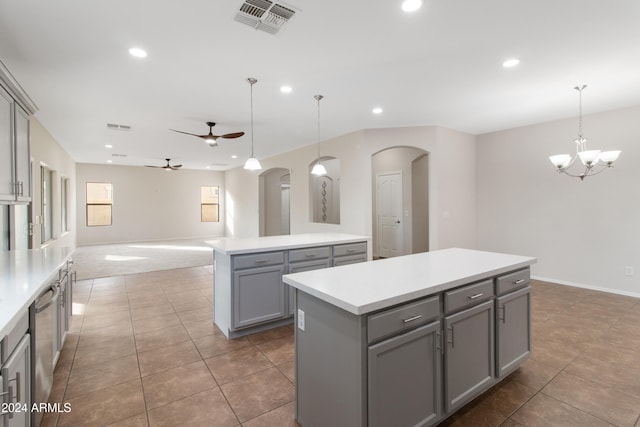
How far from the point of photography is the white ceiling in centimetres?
219

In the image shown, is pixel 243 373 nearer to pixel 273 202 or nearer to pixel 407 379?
pixel 407 379

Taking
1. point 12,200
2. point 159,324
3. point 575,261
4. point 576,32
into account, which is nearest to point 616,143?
point 575,261

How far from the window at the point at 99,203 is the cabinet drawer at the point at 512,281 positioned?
1184 centimetres

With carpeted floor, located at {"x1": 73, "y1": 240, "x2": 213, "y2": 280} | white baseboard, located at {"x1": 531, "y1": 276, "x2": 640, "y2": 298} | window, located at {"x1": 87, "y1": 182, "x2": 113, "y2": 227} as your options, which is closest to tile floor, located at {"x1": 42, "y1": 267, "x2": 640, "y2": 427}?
white baseboard, located at {"x1": 531, "y1": 276, "x2": 640, "y2": 298}

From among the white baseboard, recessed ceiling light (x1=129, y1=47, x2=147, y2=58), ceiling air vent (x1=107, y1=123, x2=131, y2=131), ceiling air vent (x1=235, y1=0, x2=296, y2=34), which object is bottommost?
the white baseboard

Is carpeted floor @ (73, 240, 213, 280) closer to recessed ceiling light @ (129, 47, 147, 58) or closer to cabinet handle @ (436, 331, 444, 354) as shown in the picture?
recessed ceiling light @ (129, 47, 147, 58)

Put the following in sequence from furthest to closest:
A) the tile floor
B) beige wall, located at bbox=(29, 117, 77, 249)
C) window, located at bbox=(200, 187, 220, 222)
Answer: window, located at bbox=(200, 187, 220, 222) < beige wall, located at bbox=(29, 117, 77, 249) < the tile floor

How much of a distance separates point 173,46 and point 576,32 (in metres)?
3.35

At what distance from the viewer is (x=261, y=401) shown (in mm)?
2119

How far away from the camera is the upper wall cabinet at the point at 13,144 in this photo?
2389mm

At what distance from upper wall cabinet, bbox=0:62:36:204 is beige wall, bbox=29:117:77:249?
2.79 feet

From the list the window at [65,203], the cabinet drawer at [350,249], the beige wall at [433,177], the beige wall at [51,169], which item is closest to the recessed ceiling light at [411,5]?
the cabinet drawer at [350,249]

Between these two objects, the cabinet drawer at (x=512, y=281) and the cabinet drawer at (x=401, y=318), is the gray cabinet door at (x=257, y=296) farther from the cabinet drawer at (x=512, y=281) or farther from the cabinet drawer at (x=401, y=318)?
the cabinet drawer at (x=512, y=281)

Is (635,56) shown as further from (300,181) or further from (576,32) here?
(300,181)
